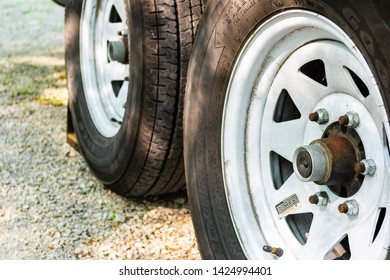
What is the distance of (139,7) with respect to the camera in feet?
9.76

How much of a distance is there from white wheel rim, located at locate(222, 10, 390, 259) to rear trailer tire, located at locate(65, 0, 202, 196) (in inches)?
24.3

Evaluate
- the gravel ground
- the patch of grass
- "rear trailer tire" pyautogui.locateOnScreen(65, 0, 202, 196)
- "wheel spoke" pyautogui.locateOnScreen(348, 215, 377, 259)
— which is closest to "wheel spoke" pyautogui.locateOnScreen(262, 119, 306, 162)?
"wheel spoke" pyautogui.locateOnScreen(348, 215, 377, 259)

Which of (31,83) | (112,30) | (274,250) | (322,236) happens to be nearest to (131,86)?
(112,30)

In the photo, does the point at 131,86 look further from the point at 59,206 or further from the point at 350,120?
the point at 350,120

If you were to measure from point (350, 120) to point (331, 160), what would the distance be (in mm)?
124

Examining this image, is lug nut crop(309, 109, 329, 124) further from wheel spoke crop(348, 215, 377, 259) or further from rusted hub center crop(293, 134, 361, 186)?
wheel spoke crop(348, 215, 377, 259)

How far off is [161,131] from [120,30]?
2.56 ft

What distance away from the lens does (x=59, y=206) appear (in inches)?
139

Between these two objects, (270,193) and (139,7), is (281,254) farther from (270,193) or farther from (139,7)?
(139,7)

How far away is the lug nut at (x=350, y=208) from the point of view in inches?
80.8

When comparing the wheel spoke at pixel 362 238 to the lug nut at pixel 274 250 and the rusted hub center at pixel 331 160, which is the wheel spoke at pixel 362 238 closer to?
the rusted hub center at pixel 331 160

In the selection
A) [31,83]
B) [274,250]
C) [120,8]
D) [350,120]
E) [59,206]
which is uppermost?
[120,8]

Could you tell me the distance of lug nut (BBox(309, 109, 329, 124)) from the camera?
2.14m

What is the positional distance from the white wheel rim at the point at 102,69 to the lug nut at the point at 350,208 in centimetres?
176
